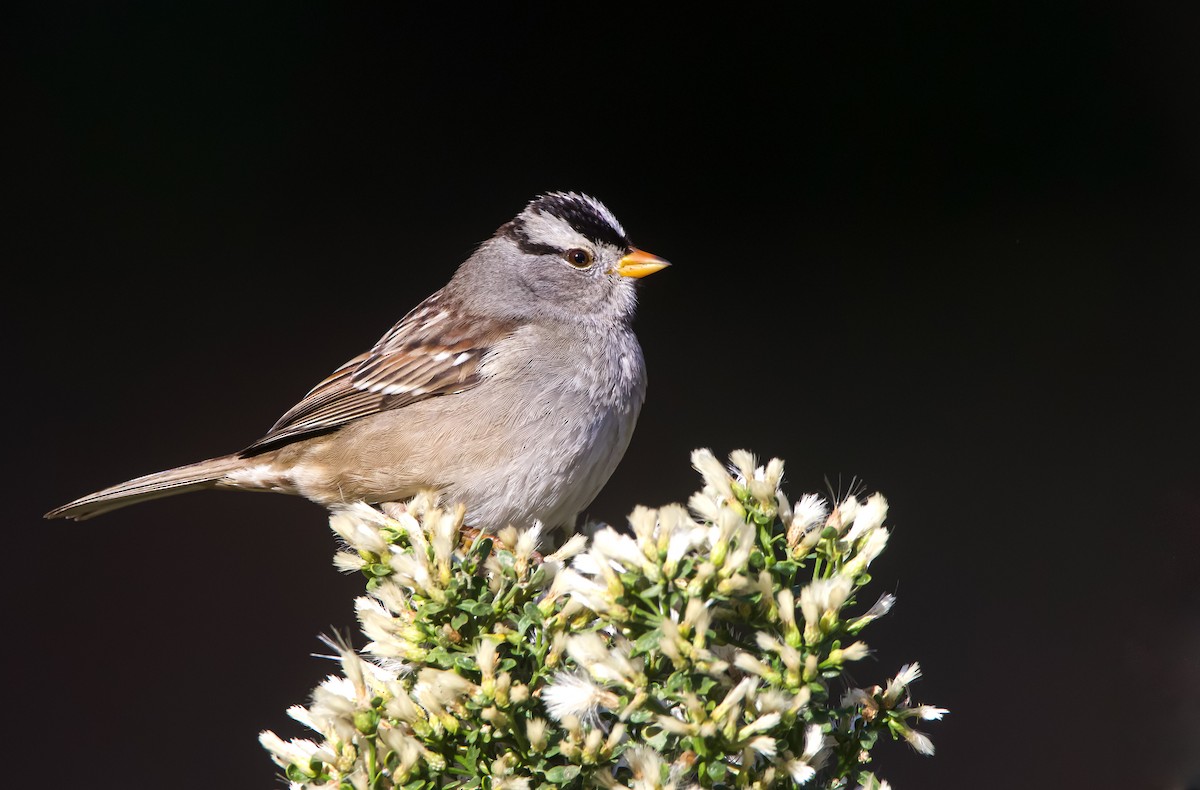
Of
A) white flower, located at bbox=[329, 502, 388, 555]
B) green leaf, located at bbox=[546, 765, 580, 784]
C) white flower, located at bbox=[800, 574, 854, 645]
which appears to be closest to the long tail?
Result: white flower, located at bbox=[329, 502, 388, 555]

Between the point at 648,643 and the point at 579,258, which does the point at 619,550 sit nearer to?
the point at 648,643

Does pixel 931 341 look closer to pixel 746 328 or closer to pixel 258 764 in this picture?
pixel 746 328

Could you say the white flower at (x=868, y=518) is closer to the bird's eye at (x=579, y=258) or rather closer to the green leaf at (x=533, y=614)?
the green leaf at (x=533, y=614)

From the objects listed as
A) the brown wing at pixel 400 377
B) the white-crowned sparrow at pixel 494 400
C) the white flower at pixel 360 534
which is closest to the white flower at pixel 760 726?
the white flower at pixel 360 534

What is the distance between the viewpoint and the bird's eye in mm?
1948

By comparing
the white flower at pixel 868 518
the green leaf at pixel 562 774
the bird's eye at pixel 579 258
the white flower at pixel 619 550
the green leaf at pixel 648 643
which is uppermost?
the bird's eye at pixel 579 258

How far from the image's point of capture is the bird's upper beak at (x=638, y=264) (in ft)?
6.20

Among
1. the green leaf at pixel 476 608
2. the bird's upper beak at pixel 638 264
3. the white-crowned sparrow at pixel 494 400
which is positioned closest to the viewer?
the green leaf at pixel 476 608

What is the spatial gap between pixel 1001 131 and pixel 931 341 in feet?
1.82

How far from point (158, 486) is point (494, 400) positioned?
1.95 ft

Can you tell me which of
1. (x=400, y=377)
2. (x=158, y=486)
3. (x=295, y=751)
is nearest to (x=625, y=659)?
(x=295, y=751)

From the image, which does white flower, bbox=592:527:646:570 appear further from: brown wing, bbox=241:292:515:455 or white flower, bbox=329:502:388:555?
brown wing, bbox=241:292:515:455

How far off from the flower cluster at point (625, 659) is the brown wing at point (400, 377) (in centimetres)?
82

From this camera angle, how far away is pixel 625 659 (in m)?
0.85
